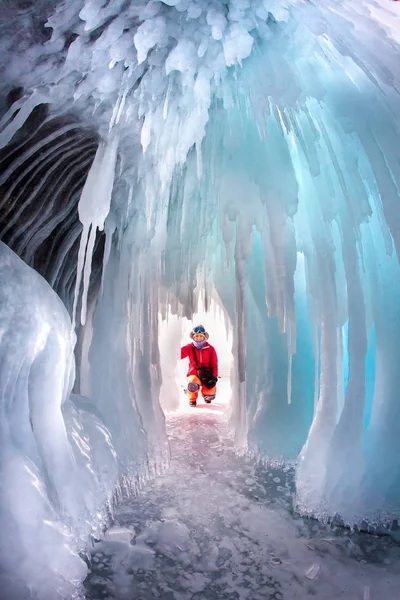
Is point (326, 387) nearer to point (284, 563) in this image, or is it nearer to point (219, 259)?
point (284, 563)

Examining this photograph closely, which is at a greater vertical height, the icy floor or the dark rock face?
the dark rock face

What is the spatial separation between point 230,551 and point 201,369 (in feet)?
17.7

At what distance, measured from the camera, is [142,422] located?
498cm

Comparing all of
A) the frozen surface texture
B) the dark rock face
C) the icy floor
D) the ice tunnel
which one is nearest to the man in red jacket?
the ice tunnel

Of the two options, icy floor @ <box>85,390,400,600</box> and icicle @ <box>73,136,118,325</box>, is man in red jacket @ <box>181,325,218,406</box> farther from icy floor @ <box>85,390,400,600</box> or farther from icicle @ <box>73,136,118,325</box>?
icicle @ <box>73,136,118,325</box>

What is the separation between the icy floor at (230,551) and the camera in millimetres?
2656

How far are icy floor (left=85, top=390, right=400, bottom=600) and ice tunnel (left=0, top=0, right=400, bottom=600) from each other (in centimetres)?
24

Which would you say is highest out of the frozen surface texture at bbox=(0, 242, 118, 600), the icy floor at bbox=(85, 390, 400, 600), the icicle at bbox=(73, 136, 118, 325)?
the icicle at bbox=(73, 136, 118, 325)

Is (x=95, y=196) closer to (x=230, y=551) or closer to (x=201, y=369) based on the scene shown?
(x=230, y=551)

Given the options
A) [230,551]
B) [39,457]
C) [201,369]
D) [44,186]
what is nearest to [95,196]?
[44,186]

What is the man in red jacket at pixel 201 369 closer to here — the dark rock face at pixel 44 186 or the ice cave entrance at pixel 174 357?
the ice cave entrance at pixel 174 357

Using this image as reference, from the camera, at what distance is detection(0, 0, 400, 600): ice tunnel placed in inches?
106

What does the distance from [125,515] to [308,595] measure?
5.28ft

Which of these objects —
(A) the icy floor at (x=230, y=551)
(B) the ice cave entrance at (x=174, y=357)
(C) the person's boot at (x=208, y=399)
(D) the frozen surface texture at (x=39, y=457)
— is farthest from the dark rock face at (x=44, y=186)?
(C) the person's boot at (x=208, y=399)
